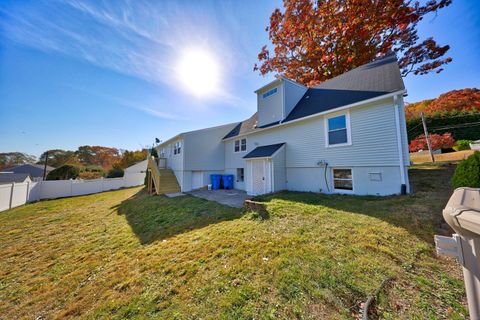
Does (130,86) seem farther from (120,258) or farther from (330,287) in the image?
(330,287)

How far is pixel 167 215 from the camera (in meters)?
7.45

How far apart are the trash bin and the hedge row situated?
25998 mm

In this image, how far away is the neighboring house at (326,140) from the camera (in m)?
6.67

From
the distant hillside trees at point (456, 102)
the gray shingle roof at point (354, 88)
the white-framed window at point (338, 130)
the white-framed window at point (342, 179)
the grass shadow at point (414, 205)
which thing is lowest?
the grass shadow at point (414, 205)

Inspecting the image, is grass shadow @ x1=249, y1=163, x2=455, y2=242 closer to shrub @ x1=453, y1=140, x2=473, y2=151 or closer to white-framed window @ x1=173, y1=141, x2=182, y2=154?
white-framed window @ x1=173, y1=141, x2=182, y2=154

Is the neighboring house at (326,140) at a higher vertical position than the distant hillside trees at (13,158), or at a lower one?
lower

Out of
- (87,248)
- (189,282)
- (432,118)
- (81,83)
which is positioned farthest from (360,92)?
(432,118)

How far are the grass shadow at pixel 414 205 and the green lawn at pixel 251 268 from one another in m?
0.04

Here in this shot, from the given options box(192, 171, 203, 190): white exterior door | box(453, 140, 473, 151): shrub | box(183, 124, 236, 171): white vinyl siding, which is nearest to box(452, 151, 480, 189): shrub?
box(183, 124, 236, 171): white vinyl siding

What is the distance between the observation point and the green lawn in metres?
2.34

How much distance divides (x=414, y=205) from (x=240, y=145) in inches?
413

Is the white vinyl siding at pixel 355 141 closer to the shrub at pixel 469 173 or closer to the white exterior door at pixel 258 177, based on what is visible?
the white exterior door at pixel 258 177

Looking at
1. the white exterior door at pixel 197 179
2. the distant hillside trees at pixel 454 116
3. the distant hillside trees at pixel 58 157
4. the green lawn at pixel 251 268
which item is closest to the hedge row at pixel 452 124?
the distant hillside trees at pixel 454 116

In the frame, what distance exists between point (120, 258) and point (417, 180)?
11.9 meters
